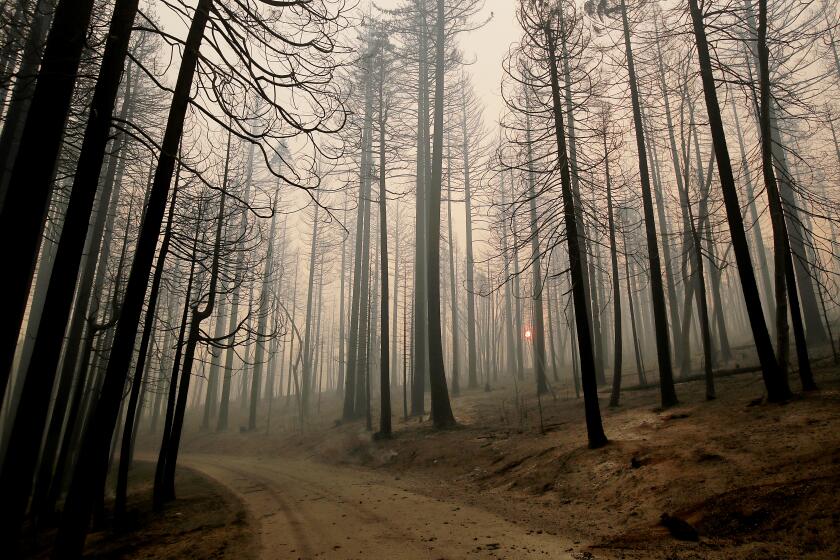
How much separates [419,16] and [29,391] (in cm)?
1761

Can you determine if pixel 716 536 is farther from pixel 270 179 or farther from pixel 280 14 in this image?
pixel 270 179

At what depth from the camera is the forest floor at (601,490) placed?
3.84 meters

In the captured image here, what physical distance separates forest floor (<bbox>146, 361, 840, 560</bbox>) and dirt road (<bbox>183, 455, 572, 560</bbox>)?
3cm

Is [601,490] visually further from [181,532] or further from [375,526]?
[181,532]

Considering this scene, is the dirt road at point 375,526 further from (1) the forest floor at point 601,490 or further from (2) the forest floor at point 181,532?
(2) the forest floor at point 181,532

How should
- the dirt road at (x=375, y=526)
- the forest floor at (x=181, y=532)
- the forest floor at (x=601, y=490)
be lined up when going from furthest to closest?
the forest floor at (x=181, y=532) < the dirt road at (x=375, y=526) < the forest floor at (x=601, y=490)

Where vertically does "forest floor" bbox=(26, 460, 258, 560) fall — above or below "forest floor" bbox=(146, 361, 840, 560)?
below

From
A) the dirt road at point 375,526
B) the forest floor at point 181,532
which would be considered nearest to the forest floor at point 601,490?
the dirt road at point 375,526

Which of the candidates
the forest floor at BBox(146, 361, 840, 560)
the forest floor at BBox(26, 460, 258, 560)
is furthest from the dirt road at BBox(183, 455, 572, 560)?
the forest floor at BBox(26, 460, 258, 560)

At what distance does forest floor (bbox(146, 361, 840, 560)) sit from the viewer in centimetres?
384

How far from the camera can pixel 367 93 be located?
1861cm

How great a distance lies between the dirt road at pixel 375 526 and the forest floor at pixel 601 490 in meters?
0.03

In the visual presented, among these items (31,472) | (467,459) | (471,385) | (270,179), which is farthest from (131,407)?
(270,179)

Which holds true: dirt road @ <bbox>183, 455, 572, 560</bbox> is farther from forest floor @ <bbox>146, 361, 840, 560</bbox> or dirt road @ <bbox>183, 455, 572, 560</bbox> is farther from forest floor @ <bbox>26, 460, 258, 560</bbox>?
forest floor @ <bbox>26, 460, 258, 560</bbox>
